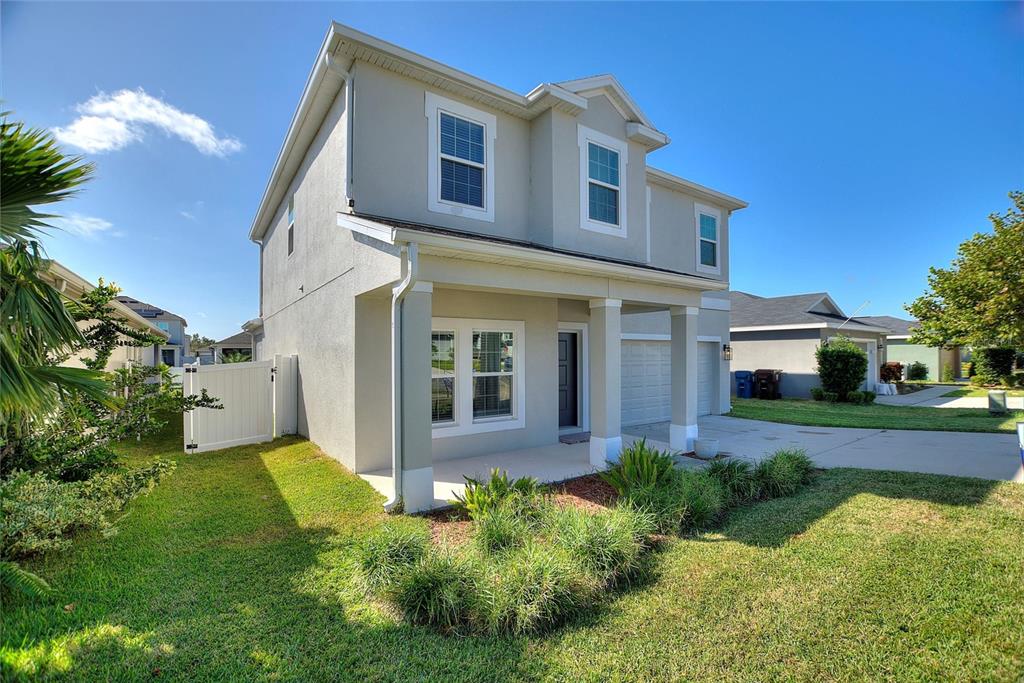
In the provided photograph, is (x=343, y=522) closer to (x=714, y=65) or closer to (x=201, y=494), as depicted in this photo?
(x=201, y=494)

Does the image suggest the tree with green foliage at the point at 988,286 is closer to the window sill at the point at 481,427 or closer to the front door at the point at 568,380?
the front door at the point at 568,380

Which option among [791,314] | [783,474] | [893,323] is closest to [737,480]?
[783,474]

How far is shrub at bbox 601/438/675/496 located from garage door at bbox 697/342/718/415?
27.7 feet

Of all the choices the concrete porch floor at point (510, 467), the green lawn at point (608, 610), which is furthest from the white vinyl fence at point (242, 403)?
the concrete porch floor at point (510, 467)

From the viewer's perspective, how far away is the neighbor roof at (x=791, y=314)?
18406mm

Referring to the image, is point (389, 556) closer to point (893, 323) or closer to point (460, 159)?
point (460, 159)

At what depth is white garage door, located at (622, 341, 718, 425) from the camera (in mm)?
11906

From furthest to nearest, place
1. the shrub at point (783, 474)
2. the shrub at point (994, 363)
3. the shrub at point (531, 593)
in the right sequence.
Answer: the shrub at point (994, 363) → the shrub at point (783, 474) → the shrub at point (531, 593)

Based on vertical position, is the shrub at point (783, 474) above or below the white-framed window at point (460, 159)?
below

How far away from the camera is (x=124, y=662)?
2.80m

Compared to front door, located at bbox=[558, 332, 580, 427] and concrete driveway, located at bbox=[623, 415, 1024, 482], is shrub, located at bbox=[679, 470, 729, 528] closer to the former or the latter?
concrete driveway, located at bbox=[623, 415, 1024, 482]

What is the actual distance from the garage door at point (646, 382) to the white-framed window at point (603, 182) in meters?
3.99

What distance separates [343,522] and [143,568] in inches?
71.9

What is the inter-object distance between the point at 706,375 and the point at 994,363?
2049 cm
